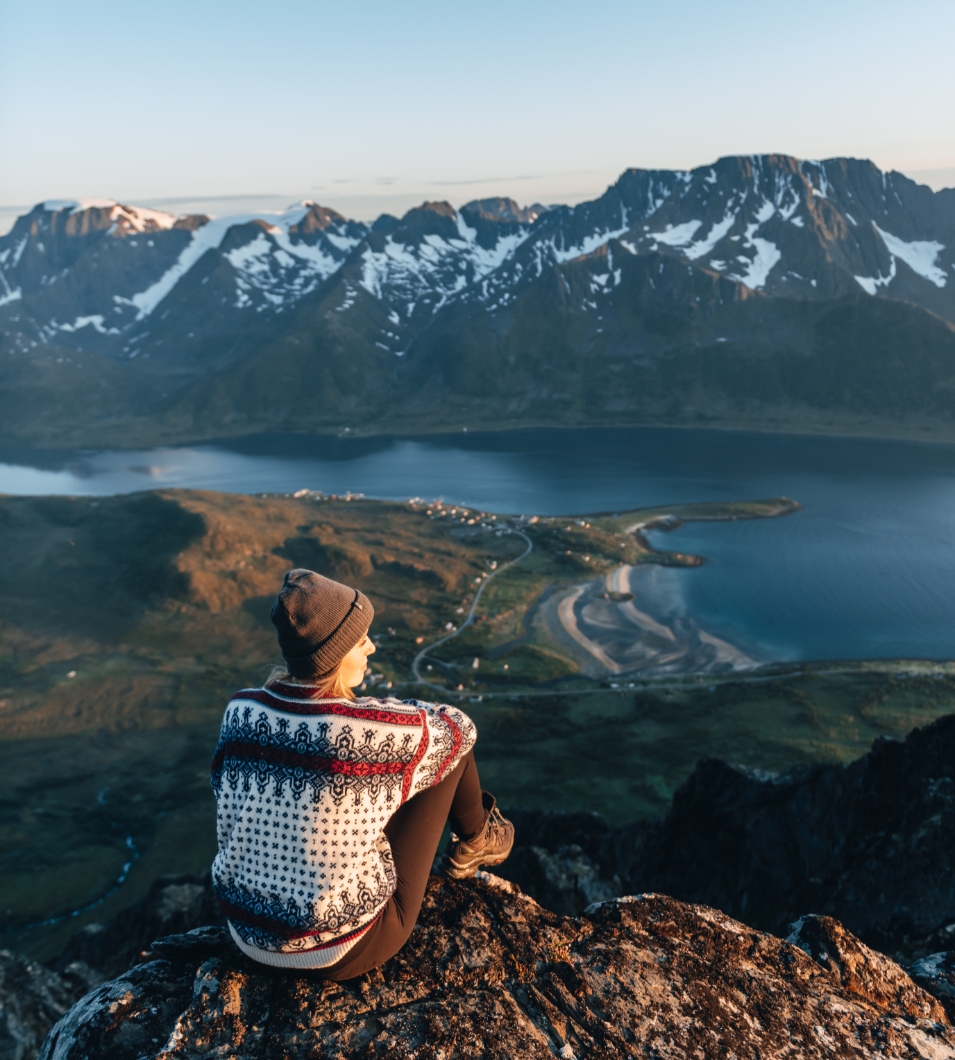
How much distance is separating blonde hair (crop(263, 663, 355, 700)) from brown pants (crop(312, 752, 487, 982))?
35.8 inches

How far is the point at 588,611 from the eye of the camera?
8575cm

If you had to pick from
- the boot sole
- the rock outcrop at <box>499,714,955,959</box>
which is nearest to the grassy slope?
the rock outcrop at <box>499,714,955,959</box>

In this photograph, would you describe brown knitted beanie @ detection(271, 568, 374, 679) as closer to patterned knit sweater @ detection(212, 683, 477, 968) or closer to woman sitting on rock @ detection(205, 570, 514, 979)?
woman sitting on rock @ detection(205, 570, 514, 979)

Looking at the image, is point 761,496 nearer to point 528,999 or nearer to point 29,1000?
point 29,1000

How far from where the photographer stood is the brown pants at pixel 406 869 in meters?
5.04

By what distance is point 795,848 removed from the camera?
24.6 meters

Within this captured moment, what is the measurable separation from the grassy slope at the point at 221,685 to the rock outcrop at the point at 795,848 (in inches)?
538

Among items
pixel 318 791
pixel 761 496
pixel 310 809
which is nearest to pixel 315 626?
pixel 318 791

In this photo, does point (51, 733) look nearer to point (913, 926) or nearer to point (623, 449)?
point (913, 926)

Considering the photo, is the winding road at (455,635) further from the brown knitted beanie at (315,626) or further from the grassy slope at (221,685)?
the brown knitted beanie at (315,626)

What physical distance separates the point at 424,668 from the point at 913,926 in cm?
5958

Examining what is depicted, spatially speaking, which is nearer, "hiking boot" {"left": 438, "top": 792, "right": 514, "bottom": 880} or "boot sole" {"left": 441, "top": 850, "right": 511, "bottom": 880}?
"hiking boot" {"left": 438, "top": 792, "right": 514, "bottom": 880}

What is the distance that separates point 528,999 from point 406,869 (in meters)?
1.20

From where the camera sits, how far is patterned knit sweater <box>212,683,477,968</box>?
4770 millimetres
